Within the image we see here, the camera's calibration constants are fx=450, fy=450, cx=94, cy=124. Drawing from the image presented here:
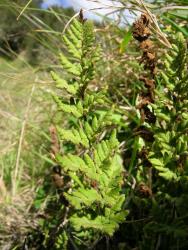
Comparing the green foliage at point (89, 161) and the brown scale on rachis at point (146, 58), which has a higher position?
the brown scale on rachis at point (146, 58)

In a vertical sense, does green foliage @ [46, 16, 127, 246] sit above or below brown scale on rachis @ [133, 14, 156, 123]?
below

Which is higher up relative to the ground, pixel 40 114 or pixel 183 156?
pixel 40 114

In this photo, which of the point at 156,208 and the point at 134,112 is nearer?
the point at 156,208

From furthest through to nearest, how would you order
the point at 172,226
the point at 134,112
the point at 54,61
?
the point at 54,61 < the point at 134,112 < the point at 172,226

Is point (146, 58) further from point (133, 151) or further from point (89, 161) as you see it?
point (133, 151)

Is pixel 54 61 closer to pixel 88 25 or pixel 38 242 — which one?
pixel 38 242

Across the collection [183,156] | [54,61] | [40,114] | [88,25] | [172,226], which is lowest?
[172,226]

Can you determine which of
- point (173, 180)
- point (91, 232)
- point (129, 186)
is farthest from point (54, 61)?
point (173, 180)

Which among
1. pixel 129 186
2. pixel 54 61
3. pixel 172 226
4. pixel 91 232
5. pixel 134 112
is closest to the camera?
pixel 172 226
